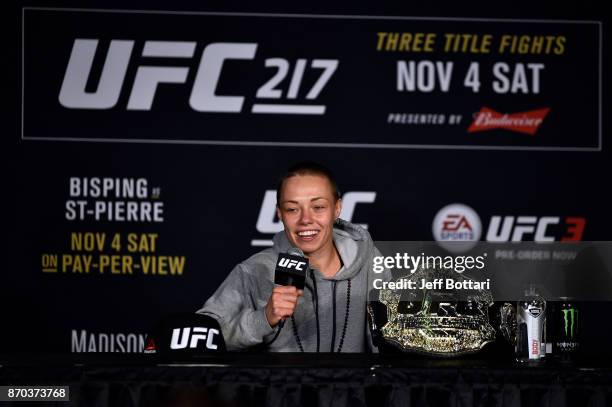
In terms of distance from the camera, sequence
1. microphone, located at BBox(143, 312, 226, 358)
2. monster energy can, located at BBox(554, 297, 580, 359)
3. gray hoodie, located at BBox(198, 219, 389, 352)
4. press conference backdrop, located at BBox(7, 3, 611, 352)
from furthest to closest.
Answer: press conference backdrop, located at BBox(7, 3, 611, 352) < gray hoodie, located at BBox(198, 219, 389, 352) < microphone, located at BBox(143, 312, 226, 358) < monster energy can, located at BBox(554, 297, 580, 359)

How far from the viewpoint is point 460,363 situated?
5.70 ft

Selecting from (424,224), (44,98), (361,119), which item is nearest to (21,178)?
(44,98)

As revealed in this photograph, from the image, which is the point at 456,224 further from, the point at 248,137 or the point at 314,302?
the point at 314,302

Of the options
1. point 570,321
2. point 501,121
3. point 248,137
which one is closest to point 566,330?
point 570,321

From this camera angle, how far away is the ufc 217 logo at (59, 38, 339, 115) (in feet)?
11.4

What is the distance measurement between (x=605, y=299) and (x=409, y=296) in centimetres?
201

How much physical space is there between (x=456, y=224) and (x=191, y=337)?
184cm

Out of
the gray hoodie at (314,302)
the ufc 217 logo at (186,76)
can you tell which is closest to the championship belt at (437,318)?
the gray hoodie at (314,302)

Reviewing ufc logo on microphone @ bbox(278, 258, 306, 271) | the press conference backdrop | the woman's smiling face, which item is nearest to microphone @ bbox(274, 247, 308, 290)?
ufc logo on microphone @ bbox(278, 258, 306, 271)

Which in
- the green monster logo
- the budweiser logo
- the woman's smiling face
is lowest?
the green monster logo

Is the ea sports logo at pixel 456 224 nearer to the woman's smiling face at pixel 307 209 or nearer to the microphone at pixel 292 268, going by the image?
the woman's smiling face at pixel 307 209

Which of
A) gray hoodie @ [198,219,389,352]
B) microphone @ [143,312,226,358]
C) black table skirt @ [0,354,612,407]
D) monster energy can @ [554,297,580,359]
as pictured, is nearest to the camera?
black table skirt @ [0,354,612,407]

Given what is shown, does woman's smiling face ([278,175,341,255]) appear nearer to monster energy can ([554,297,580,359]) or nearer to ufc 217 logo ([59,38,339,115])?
monster energy can ([554,297,580,359])

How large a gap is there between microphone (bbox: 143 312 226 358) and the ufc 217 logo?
5.44 ft
